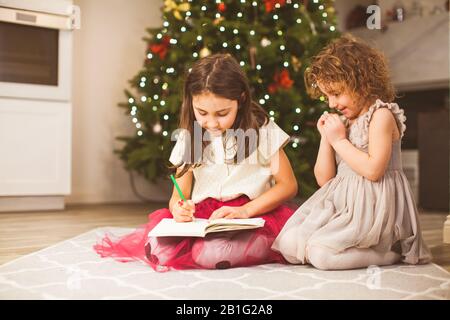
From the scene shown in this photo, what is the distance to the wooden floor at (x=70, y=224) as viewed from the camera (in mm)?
1733

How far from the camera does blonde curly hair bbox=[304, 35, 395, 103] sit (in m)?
1.43

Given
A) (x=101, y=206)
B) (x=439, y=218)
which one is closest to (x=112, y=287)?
(x=439, y=218)

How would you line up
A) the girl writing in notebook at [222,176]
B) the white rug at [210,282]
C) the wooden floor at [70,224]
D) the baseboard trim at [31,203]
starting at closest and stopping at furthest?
the white rug at [210,282]
the girl writing in notebook at [222,176]
the wooden floor at [70,224]
the baseboard trim at [31,203]

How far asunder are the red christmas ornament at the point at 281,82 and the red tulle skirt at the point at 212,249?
4.94 ft

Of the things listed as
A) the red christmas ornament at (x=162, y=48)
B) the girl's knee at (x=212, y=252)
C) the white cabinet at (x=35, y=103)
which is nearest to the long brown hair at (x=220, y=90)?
the girl's knee at (x=212, y=252)

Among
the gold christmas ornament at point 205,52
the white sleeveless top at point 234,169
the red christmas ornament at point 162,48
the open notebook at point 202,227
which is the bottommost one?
the open notebook at point 202,227

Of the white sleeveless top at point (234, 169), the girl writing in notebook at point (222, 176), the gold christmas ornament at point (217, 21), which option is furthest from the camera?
the gold christmas ornament at point (217, 21)

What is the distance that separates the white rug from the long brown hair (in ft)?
1.27

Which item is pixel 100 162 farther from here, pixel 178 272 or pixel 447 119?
pixel 178 272

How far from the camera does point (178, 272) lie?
1.31m

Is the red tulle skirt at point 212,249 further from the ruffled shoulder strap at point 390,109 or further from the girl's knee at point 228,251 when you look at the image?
the ruffled shoulder strap at point 390,109

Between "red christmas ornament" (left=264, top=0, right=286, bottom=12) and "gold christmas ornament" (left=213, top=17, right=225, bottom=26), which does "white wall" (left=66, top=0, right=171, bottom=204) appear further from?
"red christmas ornament" (left=264, top=0, right=286, bottom=12)

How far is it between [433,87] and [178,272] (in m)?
3.95

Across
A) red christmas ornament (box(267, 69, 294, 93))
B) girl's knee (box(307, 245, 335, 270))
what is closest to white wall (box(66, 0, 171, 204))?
red christmas ornament (box(267, 69, 294, 93))
